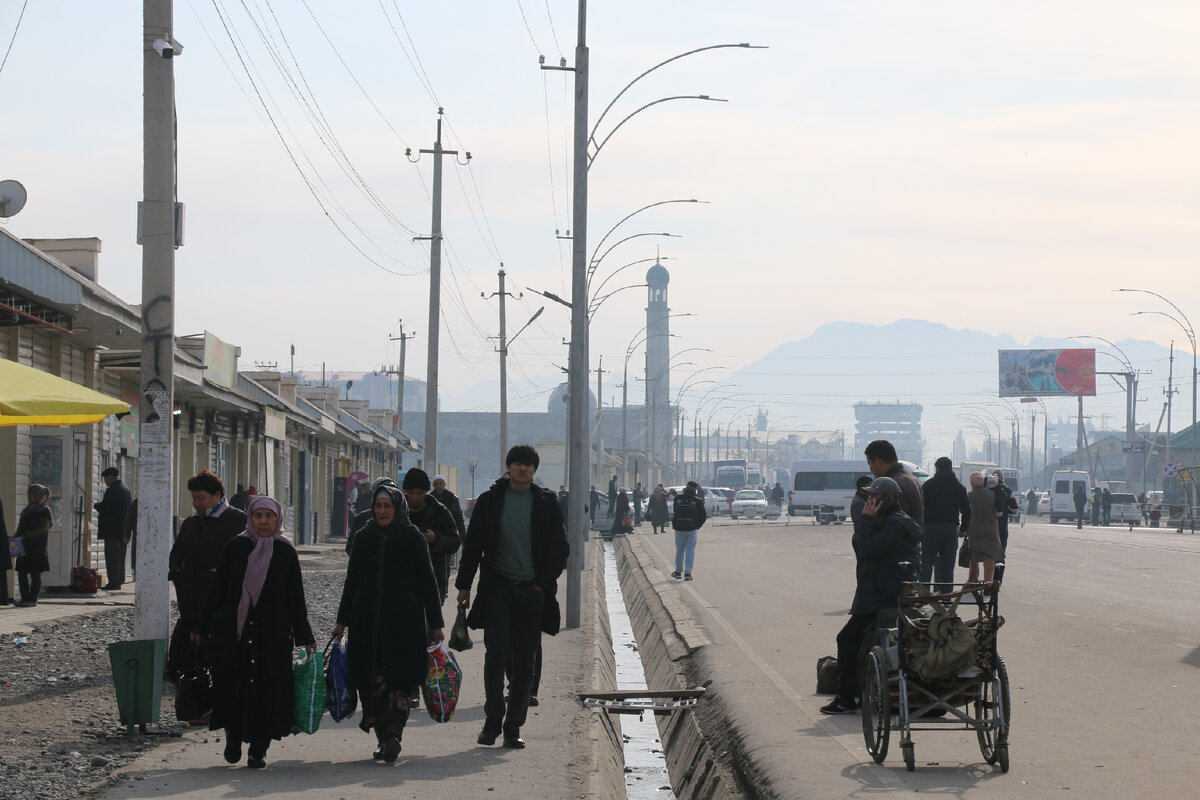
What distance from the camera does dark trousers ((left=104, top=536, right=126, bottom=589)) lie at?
68.5ft

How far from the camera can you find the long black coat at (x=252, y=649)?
865 centimetres

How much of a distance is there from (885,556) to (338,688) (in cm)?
346

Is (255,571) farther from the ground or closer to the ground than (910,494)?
closer to the ground

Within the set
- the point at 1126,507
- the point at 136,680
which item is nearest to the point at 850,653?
the point at 136,680

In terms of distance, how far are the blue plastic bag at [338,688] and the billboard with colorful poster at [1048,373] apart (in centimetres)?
9722

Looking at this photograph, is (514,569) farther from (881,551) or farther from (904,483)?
(904,483)

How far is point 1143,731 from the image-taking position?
10.0 m

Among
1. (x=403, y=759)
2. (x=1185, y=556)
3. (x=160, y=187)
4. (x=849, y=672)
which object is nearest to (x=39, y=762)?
(x=403, y=759)

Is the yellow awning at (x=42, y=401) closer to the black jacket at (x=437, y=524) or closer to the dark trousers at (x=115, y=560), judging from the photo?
the black jacket at (x=437, y=524)

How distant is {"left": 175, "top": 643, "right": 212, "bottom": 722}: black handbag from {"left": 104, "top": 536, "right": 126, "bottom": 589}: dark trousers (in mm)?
11711

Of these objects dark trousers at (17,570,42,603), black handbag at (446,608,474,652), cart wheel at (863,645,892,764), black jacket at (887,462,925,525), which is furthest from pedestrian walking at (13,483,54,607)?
cart wheel at (863,645,892,764)

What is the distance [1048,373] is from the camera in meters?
106

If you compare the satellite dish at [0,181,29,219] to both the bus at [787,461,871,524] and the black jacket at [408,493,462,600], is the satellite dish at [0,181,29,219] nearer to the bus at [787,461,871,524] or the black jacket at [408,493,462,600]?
the black jacket at [408,493,462,600]

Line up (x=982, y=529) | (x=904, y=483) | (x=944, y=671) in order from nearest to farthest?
1. (x=944, y=671)
2. (x=904, y=483)
3. (x=982, y=529)
